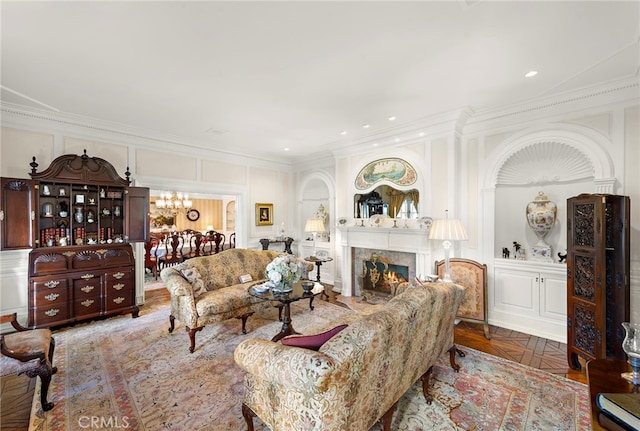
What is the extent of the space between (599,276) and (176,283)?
4.29 metres

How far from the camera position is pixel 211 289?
3.81 m

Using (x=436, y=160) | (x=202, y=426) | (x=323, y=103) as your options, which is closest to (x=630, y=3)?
(x=436, y=160)

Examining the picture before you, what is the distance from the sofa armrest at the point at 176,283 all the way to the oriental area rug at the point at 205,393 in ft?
2.03

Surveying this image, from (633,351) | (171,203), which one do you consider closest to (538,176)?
(633,351)

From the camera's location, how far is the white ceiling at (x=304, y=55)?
1927 millimetres

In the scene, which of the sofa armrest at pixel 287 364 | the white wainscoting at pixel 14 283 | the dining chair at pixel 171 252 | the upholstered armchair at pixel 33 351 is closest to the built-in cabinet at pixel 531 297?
the sofa armrest at pixel 287 364

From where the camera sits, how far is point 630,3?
6.09 feet

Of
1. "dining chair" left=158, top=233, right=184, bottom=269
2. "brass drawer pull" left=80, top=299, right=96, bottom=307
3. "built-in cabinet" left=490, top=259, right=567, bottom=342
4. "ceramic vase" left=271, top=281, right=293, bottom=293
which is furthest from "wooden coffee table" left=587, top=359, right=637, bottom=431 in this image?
"dining chair" left=158, top=233, right=184, bottom=269

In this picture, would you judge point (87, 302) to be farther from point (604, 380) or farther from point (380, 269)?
point (604, 380)

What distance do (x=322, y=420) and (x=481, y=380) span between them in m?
1.86

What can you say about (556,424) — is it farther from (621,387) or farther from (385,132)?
(385,132)

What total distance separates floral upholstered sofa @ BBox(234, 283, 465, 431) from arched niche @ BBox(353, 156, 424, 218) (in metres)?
2.77

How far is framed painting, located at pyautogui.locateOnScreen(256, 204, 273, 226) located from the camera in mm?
6215

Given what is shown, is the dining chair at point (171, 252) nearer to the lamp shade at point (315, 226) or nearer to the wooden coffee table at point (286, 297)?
the lamp shade at point (315, 226)
